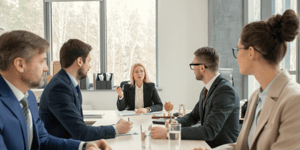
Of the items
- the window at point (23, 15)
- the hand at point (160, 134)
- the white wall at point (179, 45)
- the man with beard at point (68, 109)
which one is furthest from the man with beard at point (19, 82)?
the window at point (23, 15)

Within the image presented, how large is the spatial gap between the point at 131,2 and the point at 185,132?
4165mm

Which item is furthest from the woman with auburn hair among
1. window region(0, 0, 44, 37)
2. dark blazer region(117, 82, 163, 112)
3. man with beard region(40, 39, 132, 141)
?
window region(0, 0, 44, 37)

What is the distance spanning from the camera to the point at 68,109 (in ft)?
5.65

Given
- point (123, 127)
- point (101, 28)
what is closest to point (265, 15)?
point (123, 127)

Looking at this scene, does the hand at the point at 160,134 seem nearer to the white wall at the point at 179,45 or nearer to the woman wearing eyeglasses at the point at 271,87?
the woman wearing eyeglasses at the point at 271,87

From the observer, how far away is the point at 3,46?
3.63ft

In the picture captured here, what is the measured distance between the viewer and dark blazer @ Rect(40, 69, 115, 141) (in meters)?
1.71

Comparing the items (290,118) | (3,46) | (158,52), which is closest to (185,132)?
(290,118)

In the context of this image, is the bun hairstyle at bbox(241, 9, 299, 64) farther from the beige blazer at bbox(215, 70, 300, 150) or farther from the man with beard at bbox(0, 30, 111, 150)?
the man with beard at bbox(0, 30, 111, 150)

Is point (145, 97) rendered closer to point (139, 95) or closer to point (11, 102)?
point (139, 95)

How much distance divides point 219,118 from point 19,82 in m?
1.32

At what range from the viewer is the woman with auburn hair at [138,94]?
327 centimetres

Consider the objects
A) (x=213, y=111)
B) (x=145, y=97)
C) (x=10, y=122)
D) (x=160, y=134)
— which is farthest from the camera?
(x=145, y=97)

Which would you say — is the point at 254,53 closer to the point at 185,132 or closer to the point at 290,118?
the point at 290,118
